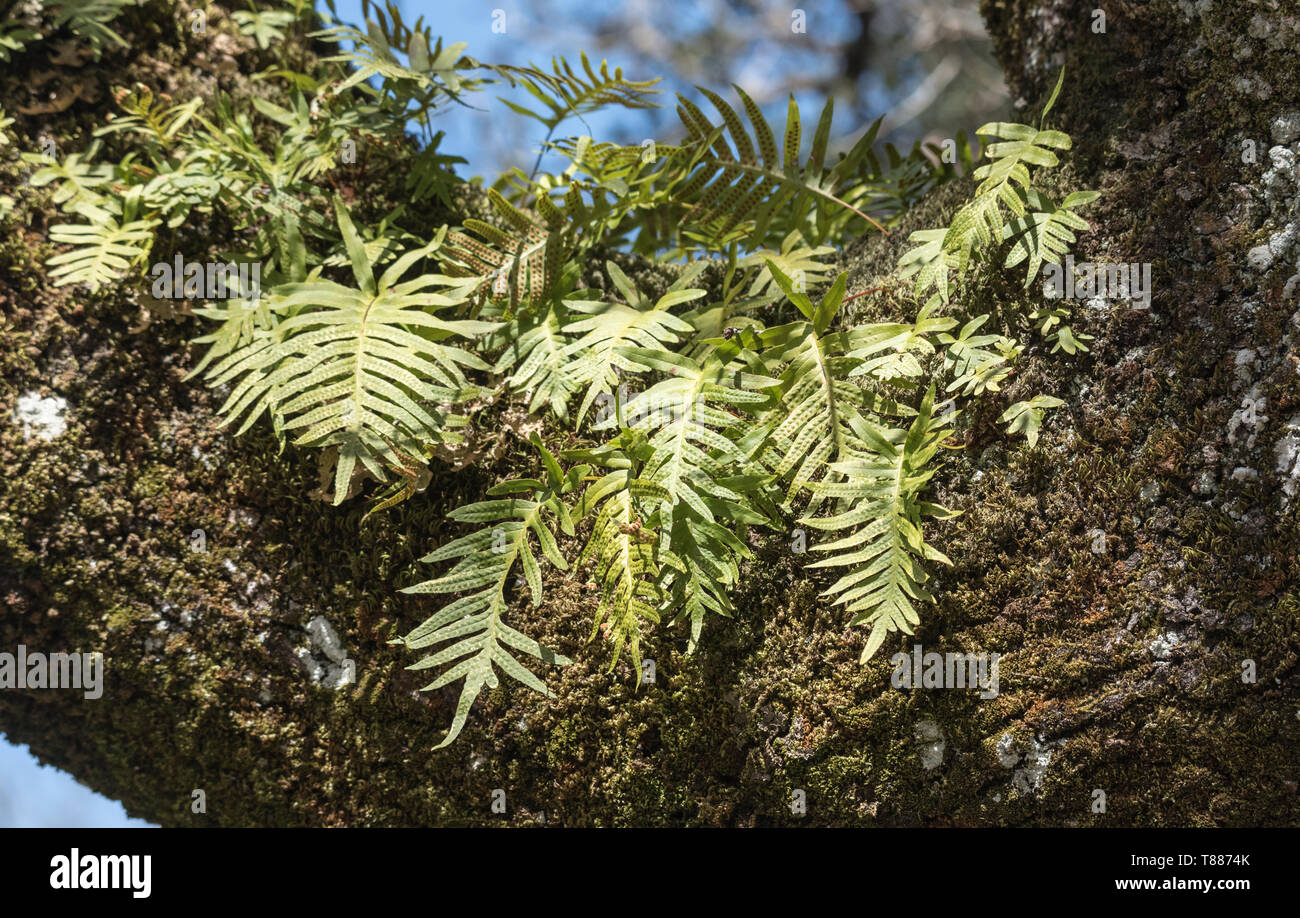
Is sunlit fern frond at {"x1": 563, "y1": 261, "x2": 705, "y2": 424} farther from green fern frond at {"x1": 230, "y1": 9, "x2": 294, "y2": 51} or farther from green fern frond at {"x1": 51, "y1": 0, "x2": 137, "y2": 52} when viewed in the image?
green fern frond at {"x1": 51, "y1": 0, "x2": 137, "y2": 52}

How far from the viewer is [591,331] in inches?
76.0

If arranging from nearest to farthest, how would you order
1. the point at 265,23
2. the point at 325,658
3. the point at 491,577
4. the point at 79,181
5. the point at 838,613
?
the point at 491,577, the point at 838,613, the point at 325,658, the point at 79,181, the point at 265,23

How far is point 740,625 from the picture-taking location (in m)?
1.87

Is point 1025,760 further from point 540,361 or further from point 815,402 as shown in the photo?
point 540,361

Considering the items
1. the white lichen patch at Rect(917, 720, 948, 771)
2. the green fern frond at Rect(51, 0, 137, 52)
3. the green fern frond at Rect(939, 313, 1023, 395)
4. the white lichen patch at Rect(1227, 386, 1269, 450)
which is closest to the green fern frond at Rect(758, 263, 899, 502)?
the green fern frond at Rect(939, 313, 1023, 395)

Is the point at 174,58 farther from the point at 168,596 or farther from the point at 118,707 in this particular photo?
the point at 118,707

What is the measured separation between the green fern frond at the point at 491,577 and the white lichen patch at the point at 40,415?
102 cm

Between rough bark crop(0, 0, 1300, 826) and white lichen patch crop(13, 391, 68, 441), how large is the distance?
27 mm

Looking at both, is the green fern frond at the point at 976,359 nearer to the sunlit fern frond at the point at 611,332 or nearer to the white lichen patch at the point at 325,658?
the sunlit fern frond at the point at 611,332

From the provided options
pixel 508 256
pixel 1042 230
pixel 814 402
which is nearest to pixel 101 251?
pixel 508 256

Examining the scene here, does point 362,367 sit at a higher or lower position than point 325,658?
higher

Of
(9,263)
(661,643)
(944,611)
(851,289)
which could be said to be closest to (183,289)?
(9,263)

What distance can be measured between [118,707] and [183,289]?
3.24 ft

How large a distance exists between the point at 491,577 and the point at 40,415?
1.19 m
